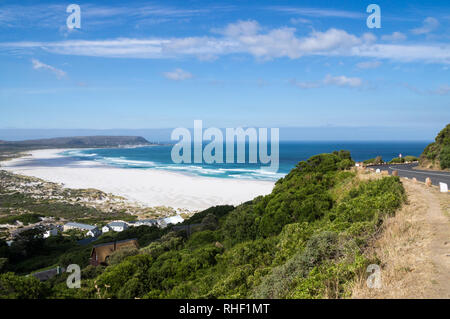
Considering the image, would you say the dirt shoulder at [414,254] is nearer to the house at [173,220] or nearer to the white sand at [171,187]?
the house at [173,220]

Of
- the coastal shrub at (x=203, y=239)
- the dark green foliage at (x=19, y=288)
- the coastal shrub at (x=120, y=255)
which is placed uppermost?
the dark green foliage at (x=19, y=288)

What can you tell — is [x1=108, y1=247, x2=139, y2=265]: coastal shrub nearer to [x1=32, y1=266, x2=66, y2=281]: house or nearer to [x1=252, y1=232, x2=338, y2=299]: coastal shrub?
[x1=32, y1=266, x2=66, y2=281]: house

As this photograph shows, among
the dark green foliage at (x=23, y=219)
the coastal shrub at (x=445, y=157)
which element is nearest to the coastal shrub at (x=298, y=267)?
the coastal shrub at (x=445, y=157)

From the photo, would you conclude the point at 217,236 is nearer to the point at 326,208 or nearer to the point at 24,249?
the point at 326,208

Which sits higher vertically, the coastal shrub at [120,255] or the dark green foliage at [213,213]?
the coastal shrub at [120,255]
